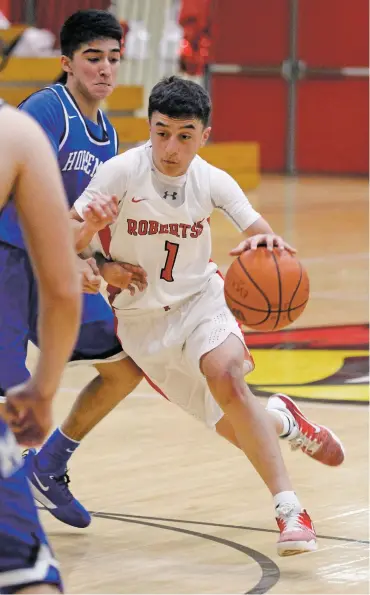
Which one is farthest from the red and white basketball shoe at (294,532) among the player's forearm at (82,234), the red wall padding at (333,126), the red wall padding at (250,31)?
the red wall padding at (250,31)

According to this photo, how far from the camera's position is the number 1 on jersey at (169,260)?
5059 millimetres

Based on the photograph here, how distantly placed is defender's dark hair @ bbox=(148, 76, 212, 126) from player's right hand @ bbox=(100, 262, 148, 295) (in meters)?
0.55

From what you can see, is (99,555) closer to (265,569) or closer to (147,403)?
(265,569)

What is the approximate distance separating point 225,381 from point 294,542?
1.90 ft

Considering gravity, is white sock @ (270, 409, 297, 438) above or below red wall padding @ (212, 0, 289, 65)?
below

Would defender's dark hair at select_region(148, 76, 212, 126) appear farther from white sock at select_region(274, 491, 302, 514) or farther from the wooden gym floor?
the wooden gym floor

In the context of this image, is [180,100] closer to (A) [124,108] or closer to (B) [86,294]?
(B) [86,294]

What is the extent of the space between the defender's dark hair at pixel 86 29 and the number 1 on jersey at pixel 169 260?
934mm

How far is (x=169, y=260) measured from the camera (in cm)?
507

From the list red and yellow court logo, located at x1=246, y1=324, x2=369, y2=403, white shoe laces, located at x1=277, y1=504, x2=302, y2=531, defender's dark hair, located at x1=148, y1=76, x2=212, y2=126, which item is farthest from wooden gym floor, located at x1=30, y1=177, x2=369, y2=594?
defender's dark hair, located at x1=148, y1=76, x2=212, y2=126

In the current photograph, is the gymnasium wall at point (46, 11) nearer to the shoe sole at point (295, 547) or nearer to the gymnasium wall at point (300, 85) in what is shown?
the gymnasium wall at point (300, 85)

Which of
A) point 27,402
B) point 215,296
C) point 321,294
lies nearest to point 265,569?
point 215,296

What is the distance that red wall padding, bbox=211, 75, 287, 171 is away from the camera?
70.4 ft

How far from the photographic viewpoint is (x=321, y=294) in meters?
10.7
